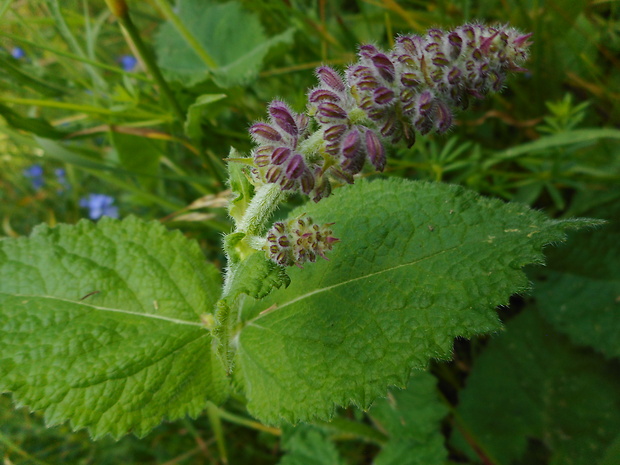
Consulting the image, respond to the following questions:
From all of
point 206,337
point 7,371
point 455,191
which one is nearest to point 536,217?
point 455,191

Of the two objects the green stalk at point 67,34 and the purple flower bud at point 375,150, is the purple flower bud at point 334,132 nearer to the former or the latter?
the purple flower bud at point 375,150

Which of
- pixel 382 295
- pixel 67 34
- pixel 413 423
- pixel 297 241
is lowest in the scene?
pixel 413 423

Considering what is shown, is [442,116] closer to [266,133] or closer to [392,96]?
[392,96]

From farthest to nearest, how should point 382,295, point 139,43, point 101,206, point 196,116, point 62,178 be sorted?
point 62,178 < point 101,206 < point 196,116 < point 139,43 < point 382,295

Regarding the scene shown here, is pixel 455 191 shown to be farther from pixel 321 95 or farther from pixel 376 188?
pixel 321 95

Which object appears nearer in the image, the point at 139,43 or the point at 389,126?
the point at 389,126

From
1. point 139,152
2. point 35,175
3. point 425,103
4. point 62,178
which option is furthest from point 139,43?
point 35,175

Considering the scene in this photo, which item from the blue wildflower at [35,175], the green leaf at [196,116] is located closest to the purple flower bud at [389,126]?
the green leaf at [196,116]
